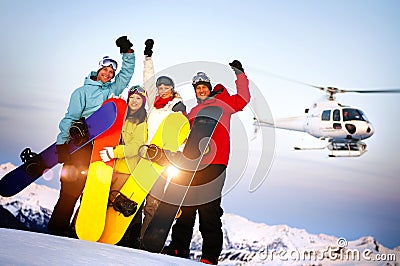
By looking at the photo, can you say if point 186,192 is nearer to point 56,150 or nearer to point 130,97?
point 130,97

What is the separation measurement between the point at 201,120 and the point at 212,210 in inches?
23.7

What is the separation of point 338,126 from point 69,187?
789cm

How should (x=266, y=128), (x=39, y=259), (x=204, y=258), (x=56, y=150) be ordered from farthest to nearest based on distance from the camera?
(x=56, y=150)
(x=266, y=128)
(x=204, y=258)
(x=39, y=259)

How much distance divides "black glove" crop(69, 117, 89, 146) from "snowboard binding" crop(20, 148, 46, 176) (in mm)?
466

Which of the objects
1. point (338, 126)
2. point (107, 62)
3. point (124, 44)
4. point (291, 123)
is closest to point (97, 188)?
point (107, 62)

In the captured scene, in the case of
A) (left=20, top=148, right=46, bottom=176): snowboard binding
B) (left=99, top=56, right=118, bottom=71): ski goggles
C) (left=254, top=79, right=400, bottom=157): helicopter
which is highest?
(left=254, top=79, right=400, bottom=157): helicopter

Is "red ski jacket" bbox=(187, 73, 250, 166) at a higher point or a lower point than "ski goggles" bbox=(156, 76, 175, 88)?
lower

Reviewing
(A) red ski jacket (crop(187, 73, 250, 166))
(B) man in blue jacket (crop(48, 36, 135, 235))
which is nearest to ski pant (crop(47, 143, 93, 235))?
(B) man in blue jacket (crop(48, 36, 135, 235))

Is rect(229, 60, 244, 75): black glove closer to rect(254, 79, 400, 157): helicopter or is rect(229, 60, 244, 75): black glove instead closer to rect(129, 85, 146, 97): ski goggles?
rect(129, 85, 146, 97): ski goggles

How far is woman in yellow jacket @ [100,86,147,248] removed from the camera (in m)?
3.29

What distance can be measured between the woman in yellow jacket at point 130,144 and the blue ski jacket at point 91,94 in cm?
19

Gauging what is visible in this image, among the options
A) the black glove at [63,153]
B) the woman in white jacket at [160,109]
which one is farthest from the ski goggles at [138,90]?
the black glove at [63,153]

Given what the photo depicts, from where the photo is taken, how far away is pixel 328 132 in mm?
10453

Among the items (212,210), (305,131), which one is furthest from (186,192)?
(305,131)
